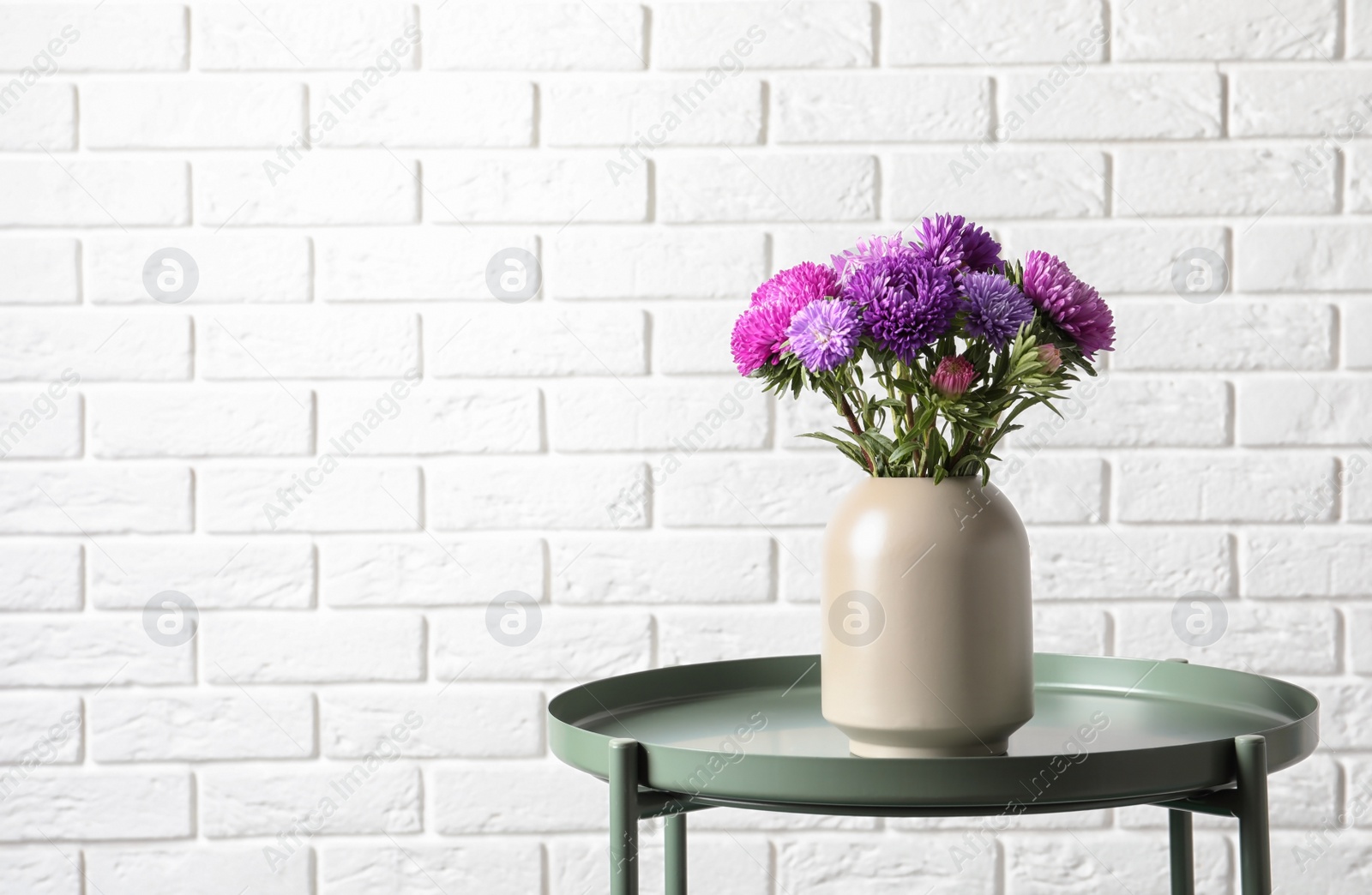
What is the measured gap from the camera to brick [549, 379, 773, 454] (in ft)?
4.81

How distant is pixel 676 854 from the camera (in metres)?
1.10

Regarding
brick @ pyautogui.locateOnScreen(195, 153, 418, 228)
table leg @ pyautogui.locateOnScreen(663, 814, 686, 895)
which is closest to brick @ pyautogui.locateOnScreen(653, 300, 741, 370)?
brick @ pyautogui.locateOnScreen(195, 153, 418, 228)

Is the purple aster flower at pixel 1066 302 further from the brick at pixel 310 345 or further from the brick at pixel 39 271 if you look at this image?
the brick at pixel 39 271

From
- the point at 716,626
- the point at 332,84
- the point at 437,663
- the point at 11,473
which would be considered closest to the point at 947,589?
the point at 716,626

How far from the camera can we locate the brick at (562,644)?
1471 mm

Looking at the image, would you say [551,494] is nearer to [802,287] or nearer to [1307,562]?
[802,287]

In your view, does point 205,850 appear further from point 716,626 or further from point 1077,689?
point 1077,689

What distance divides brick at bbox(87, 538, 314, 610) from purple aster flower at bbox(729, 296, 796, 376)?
819mm

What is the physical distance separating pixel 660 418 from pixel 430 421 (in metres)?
0.28

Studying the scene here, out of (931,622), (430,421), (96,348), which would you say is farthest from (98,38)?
(931,622)

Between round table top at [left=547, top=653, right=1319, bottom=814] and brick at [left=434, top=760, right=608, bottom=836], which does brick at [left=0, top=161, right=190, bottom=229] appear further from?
round table top at [left=547, top=653, right=1319, bottom=814]

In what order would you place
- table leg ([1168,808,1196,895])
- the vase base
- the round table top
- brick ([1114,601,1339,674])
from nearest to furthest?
the round table top, the vase base, table leg ([1168,808,1196,895]), brick ([1114,601,1339,674])

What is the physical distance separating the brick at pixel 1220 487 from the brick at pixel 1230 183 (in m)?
0.30

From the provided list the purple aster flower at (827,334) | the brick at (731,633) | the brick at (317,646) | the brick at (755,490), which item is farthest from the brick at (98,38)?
the purple aster flower at (827,334)
